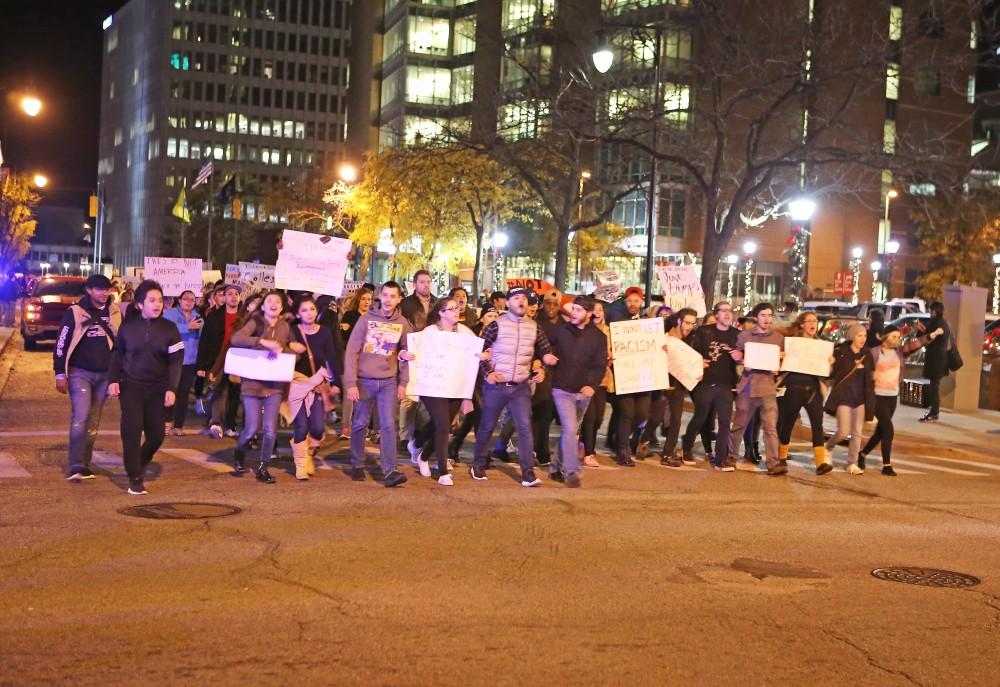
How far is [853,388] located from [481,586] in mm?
8307

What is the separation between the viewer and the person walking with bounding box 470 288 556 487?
38.4 feet

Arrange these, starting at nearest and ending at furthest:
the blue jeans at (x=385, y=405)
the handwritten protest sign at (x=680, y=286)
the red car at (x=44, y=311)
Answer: the blue jeans at (x=385, y=405), the handwritten protest sign at (x=680, y=286), the red car at (x=44, y=311)

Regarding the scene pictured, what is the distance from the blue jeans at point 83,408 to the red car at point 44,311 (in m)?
20.0

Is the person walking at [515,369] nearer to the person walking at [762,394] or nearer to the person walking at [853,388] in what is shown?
the person walking at [762,394]

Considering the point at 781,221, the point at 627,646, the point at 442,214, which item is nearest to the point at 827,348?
the point at 627,646

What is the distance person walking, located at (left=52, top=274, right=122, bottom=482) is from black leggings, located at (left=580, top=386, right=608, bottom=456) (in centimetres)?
514

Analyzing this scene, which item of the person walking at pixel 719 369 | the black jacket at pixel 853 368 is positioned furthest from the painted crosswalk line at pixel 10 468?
the black jacket at pixel 853 368

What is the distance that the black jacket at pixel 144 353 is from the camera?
10484 millimetres

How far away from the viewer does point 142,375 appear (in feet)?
34.4

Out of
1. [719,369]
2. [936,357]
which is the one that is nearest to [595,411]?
[719,369]

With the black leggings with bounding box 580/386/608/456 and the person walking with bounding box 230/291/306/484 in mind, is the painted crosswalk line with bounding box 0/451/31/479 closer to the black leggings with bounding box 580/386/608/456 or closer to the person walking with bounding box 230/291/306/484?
the person walking with bounding box 230/291/306/484

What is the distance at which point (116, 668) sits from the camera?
5586 millimetres

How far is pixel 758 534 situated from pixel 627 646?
375cm

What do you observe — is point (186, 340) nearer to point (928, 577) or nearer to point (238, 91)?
point (928, 577)
